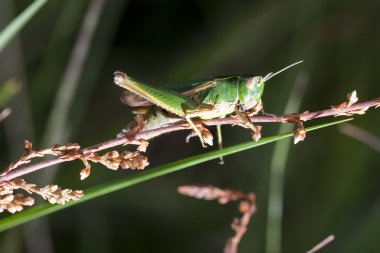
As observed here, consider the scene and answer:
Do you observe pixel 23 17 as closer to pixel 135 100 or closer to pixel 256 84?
pixel 135 100

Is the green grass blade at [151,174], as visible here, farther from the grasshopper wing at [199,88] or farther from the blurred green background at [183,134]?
the blurred green background at [183,134]

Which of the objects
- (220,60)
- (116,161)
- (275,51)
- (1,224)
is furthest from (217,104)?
(275,51)

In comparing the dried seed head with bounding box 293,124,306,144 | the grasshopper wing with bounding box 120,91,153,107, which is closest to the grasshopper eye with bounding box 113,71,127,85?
the grasshopper wing with bounding box 120,91,153,107

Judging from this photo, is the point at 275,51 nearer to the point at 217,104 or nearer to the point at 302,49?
the point at 302,49

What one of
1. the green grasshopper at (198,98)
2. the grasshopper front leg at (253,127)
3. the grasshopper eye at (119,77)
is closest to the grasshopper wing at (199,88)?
the green grasshopper at (198,98)

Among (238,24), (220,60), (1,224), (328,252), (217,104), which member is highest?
(238,24)
